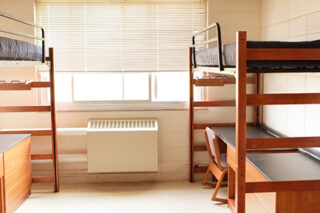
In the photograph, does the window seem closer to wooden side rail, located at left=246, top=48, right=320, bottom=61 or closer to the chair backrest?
the chair backrest

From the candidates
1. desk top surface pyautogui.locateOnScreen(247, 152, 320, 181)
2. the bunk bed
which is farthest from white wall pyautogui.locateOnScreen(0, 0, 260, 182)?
the bunk bed

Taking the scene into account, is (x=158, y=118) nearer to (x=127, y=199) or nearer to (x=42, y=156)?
(x=127, y=199)

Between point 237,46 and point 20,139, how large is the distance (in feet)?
7.91

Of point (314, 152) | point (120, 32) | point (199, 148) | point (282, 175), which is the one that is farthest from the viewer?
point (199, 148)

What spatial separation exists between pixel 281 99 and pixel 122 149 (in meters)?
2.30

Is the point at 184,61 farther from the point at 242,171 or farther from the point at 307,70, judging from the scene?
the point at 242,171

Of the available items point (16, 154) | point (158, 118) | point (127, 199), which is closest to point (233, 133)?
point (158, 118)

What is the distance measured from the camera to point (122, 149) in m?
4.22

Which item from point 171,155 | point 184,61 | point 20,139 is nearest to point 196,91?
point 184,61

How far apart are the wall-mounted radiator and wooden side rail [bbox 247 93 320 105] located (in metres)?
2.07

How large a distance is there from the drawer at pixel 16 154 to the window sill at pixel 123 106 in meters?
0.62

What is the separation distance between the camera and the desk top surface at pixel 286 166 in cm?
252

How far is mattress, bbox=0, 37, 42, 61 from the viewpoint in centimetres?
248

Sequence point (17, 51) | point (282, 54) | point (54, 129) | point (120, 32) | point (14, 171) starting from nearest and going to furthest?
point (282, 54) < point (17, 51) < point (14, 171) < point (54, 129) < point (120, 32)
